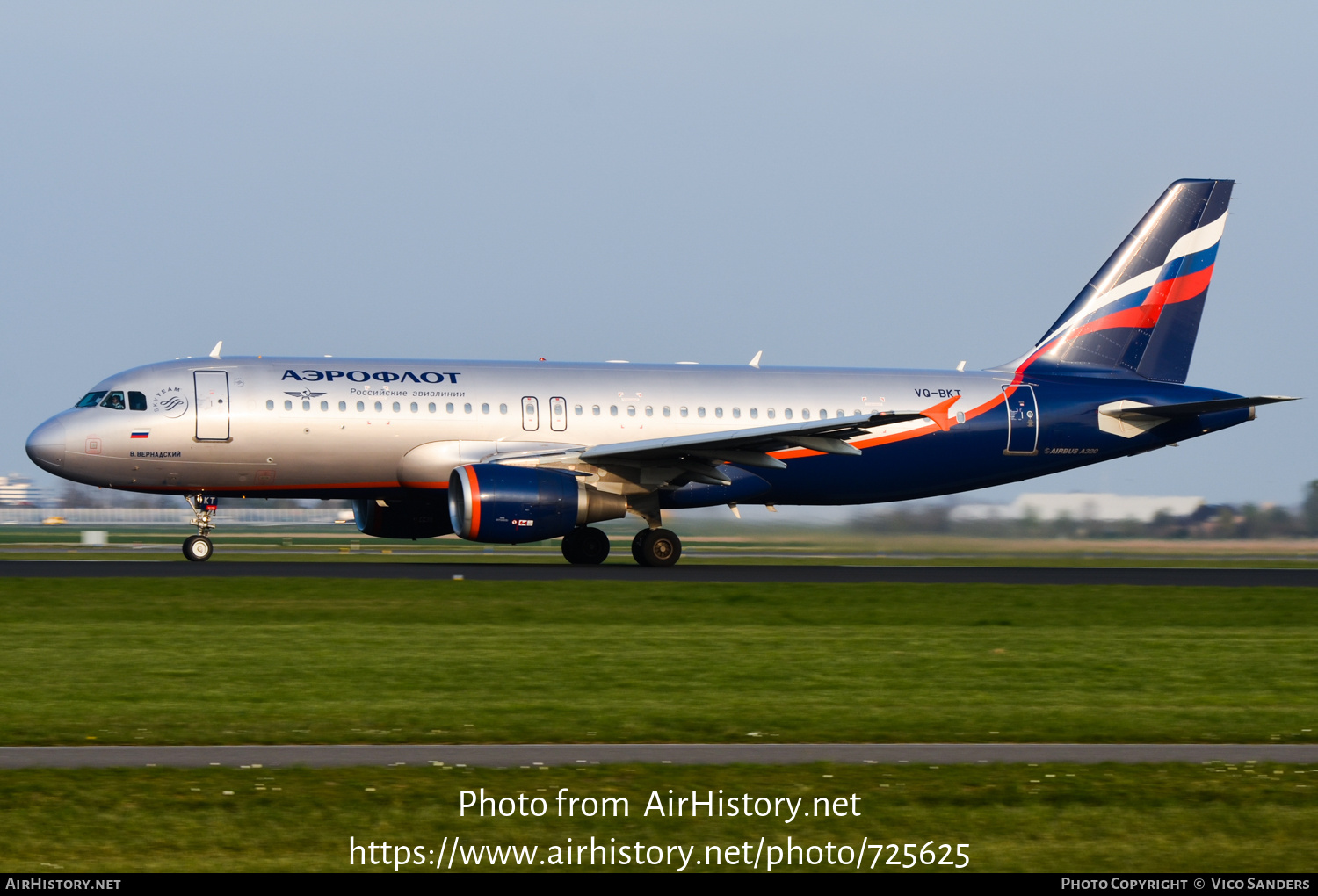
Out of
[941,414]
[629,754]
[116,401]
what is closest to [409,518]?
[116,401]

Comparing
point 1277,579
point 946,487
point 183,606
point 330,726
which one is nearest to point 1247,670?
A: point 330,726

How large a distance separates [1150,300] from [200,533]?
2229 cm

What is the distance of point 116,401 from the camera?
30234mm

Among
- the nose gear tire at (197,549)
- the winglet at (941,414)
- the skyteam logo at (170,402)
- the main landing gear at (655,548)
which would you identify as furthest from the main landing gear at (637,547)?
the skyteam logo at (170,402)

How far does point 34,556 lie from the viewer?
3525 centimetres

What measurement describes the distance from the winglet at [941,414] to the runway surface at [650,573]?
3.16 metres

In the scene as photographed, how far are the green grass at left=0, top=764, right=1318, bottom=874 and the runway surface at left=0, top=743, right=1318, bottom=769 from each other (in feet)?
1.21

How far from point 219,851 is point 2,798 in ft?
5.85

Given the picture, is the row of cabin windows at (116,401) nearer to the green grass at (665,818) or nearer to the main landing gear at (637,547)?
the main landing gear at (637,547)

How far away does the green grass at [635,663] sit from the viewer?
12609 mm

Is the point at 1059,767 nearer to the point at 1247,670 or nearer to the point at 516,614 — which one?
the point at 1247,670

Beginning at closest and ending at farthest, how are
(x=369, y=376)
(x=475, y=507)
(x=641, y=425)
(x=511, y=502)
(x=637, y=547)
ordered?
(x=475, y=507) → (x=511, y=502) → (x=369, y=376) → (x=637, y=547) → (x=641, y=425)

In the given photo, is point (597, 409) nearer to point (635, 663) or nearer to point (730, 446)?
point (730, 446)

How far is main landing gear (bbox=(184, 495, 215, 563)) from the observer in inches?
1201
